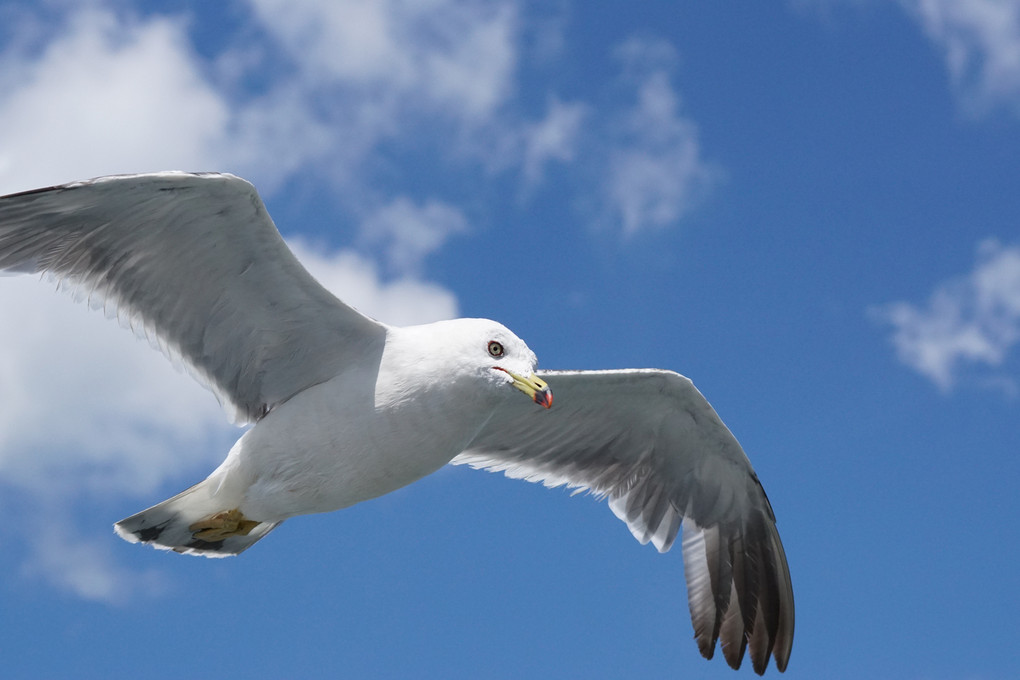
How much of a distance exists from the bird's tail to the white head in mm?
2222

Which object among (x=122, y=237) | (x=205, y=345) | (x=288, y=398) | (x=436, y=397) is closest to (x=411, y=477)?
(x=436, y=397)

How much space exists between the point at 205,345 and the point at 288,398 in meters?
0.79

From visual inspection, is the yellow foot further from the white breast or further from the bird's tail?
the white breast

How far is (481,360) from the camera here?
815 cm

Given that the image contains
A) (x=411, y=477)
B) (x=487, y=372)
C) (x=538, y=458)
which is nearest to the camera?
(x=487, y=372)

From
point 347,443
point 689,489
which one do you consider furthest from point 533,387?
point 689,489

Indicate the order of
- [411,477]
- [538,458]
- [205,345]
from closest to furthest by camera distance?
[411,477] < [205,345] < [538,458]

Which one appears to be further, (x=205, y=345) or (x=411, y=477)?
(x=205, y=345)

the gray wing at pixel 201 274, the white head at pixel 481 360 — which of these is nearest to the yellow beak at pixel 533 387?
the white head at pixel 481 360

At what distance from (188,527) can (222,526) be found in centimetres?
33

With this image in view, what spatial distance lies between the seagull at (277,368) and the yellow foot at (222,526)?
0.7 inches

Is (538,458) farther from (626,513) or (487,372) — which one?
(487,372)

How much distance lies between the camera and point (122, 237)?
8.79m

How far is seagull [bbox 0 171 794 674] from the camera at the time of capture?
829 centimetres
